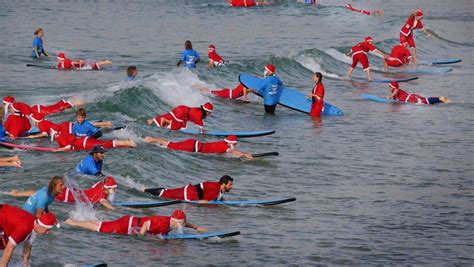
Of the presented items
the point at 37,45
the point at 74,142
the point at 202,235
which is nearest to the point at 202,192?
the point at 202,235

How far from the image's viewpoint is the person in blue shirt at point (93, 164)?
2131 cm

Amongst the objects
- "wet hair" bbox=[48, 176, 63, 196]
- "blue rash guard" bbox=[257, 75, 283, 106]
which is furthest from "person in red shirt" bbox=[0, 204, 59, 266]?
"blue rash guard" bbox=[257, 75, 283, 106]

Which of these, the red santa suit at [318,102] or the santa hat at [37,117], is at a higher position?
the santa hat at [37,117]

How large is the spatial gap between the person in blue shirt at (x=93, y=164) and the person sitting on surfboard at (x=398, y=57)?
2492 cm

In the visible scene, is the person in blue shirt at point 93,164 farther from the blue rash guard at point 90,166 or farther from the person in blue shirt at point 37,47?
the person in blue shirt at point 37,47

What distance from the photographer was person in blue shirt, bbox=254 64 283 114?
32875mm

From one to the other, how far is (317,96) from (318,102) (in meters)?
0.28

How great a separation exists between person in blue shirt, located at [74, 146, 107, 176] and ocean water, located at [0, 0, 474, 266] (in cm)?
25

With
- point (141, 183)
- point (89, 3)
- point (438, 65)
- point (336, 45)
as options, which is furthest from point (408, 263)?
point (89, 3)

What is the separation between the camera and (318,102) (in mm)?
32938

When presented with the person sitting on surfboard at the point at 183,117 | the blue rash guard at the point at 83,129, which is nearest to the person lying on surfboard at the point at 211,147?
the person sitting on surfboard at the point at 183,117

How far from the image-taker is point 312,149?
28.3 metres

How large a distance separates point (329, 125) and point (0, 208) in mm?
18457

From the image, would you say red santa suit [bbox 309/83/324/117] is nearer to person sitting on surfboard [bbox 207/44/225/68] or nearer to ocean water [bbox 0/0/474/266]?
ocean water [bbox 0/0/474/266]
